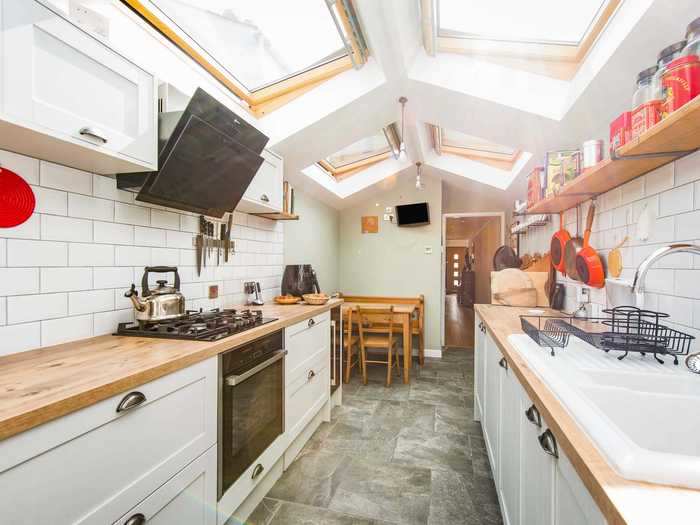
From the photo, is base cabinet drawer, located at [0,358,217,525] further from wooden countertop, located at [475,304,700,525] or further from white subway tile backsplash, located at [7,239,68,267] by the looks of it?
wooden countertop, located at [475,304,700,525]

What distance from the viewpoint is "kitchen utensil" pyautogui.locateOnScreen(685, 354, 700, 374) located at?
96cm

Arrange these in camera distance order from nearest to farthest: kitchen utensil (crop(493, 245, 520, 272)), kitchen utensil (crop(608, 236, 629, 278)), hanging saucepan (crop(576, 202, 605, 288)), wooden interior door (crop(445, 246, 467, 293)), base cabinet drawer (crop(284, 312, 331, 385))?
kitchen utensil (crop(608, 236, 629, 278)) → hanging saucepan (crop(576, 202, 605, 288)) → base cabinet drawer (crop(284, 312, 331, 385)) → kitchen utensil (crop(493, 245, 520, 272)) → wooden interior door (crop(445, 246, 467, 293))

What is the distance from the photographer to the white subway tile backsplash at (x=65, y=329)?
1.30 metres

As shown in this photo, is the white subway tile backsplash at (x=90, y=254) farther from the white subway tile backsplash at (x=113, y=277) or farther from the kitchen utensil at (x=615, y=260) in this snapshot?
the kitchen utensil at (x=615, y=260)

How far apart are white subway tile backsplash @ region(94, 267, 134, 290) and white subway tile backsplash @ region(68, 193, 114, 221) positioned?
9.2 inches

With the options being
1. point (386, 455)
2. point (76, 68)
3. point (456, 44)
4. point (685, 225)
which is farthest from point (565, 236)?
point (76, 68)

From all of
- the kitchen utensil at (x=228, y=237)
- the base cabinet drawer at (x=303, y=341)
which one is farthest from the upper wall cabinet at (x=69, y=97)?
the base cabinet drawer at (x=303, y=341)

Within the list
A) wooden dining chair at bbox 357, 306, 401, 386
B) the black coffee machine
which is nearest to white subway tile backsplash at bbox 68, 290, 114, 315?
the black coffee machine

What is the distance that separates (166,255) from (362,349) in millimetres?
2173

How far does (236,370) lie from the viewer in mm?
1485

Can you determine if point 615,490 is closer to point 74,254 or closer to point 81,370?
point 81,370

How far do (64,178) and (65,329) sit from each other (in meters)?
0.60

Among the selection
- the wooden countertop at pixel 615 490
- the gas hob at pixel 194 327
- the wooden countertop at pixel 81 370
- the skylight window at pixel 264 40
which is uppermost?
the skylight window at pixel 264 40

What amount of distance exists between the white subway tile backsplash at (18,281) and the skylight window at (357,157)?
2.87 meters
